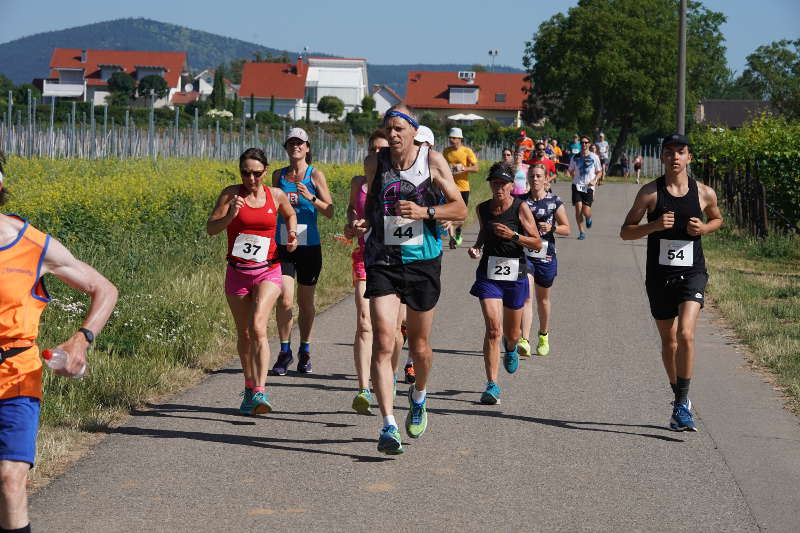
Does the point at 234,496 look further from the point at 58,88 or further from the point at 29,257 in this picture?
the point at 58,88

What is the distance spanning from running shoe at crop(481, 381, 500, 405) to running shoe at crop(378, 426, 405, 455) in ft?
6.15

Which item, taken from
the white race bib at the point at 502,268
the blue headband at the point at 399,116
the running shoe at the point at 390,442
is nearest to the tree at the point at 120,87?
the white race bib at the point at 502,268

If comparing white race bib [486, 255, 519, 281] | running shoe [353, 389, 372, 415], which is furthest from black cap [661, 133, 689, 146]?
running shoe [353, 389, 372, 415]

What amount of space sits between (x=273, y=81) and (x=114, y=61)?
25188 mm

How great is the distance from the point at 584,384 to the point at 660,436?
1812 millimetres

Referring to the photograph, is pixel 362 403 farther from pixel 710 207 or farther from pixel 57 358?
pixel 57 358

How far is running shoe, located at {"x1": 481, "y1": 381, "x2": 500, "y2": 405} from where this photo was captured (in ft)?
28.7

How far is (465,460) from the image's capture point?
277 inches

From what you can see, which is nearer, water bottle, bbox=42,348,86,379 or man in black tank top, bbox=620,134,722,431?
water bottle, bbox=42,348,86,379

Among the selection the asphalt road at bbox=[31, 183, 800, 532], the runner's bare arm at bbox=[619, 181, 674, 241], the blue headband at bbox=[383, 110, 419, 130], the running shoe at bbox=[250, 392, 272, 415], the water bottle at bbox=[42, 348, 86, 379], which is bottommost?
the asphalt road at bbox=[31, 183, 800, 532]

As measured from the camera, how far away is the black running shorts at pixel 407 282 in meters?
7.30

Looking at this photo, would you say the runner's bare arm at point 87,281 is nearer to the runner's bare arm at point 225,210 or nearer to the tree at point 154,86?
the runner's bare arm at point 225,210

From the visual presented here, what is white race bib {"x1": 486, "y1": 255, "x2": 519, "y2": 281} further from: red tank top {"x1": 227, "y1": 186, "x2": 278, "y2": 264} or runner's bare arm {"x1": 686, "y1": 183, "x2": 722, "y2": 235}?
red tank top {"x1": 227, "y1": 186, "x2": 278, "y2": 264}

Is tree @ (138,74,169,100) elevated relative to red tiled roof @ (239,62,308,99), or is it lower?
lower
